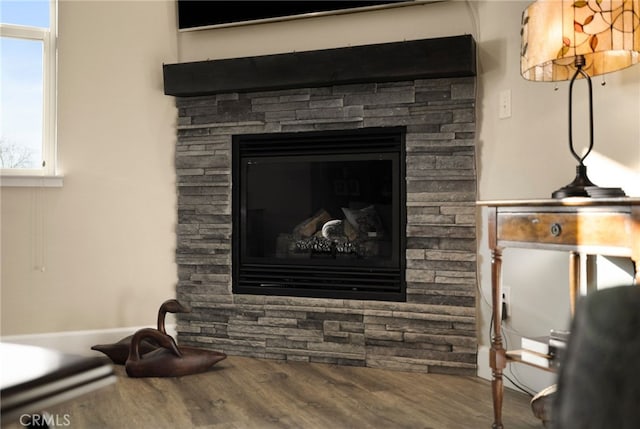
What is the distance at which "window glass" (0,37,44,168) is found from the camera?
2982mm

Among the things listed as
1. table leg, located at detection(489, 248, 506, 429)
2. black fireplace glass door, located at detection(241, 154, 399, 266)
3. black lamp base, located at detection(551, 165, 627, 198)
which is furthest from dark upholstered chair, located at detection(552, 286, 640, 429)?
black fireplace glass door, located at detection(241, 154, 399, 266)

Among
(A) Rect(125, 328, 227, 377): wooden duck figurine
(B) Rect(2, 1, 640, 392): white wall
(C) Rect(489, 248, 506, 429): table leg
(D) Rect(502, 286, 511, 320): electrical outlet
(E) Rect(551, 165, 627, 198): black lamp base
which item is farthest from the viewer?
(B) Rect(2, 1, 640, 392): white wall

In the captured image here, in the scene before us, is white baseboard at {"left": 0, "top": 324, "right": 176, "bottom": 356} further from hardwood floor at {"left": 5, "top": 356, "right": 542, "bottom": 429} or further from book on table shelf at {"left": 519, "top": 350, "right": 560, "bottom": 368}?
book on table shelf at {"left": 519, "top": 350, "right": 560, "bottom": 368}

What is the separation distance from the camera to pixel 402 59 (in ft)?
8.63

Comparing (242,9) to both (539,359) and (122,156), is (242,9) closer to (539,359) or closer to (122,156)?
(122,156)

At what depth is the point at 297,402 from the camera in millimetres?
2268

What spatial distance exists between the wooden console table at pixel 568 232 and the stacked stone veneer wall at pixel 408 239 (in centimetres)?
67

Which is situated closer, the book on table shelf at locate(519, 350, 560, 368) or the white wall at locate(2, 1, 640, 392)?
the book on table shelf at locate(519, 350, 560, 368)

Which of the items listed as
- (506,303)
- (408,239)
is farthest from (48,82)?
(506,303)

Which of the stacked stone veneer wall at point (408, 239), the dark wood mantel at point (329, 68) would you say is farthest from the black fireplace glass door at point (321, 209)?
the dark wood mantel at point (329, 68)

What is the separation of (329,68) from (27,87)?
1.55m

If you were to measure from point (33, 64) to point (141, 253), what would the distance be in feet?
3.62

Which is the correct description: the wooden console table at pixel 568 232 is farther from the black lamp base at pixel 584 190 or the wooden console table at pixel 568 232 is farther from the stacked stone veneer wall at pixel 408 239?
the stacked stone veneer wall at pixel 408 239

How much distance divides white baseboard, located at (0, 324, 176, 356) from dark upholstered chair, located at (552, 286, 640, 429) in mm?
2903
